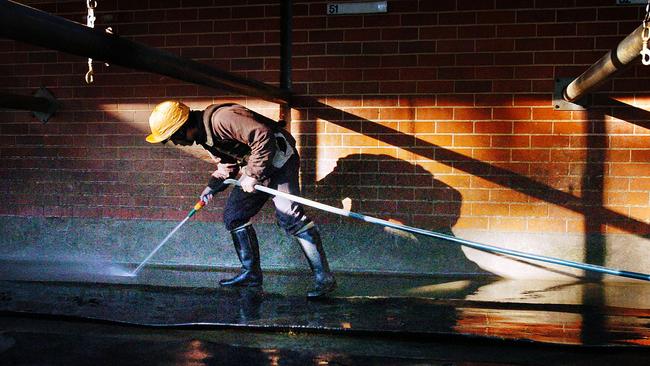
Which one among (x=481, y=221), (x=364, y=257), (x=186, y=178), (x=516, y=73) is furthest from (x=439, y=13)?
(x=186, y=178)

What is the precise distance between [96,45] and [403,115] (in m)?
3.75

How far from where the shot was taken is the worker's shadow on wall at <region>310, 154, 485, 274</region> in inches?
294

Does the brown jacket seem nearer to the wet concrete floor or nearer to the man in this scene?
the man

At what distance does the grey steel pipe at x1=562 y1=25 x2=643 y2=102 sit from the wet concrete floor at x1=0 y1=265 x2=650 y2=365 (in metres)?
1.81

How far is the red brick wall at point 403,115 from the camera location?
7188 mm

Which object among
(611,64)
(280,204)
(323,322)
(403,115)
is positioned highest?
(611,64)

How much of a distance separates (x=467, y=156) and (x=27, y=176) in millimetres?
5069

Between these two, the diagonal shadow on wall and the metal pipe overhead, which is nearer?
the metal pipe overhead

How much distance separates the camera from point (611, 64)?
5.08 m

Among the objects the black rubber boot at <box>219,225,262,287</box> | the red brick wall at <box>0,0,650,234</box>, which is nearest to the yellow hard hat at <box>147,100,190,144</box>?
the black rubber boot at <box>219,225,262,287</box>

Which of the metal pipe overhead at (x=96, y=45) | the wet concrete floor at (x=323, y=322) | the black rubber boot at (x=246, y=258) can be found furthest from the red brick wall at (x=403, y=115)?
the metal pipe overhead at (x=96, y=45)

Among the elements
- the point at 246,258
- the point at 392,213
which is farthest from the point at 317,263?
the point at 392,213

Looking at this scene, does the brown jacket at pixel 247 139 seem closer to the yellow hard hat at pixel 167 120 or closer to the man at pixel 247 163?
the man at pixel 247 163

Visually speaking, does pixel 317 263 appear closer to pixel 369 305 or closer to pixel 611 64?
pixel 369 305
